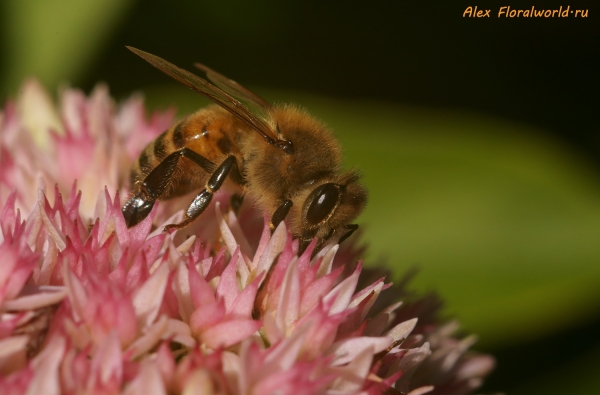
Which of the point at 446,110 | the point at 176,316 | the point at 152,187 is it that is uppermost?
the point at 446,110

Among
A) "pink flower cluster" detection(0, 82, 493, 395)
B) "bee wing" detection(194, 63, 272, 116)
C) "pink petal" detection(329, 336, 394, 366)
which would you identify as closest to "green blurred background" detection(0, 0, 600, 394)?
"bee wing" detection(194, 63, 272, 116)

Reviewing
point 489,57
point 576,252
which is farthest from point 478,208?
point 489,57

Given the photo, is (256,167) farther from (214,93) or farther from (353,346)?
(353,346)

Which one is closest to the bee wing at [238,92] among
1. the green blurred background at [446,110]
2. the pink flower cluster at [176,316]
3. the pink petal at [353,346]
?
the pink flower cluster at [176,316]

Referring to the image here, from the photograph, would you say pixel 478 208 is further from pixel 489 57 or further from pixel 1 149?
pixel 1 149

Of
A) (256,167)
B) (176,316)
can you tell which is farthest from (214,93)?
(176,316)
